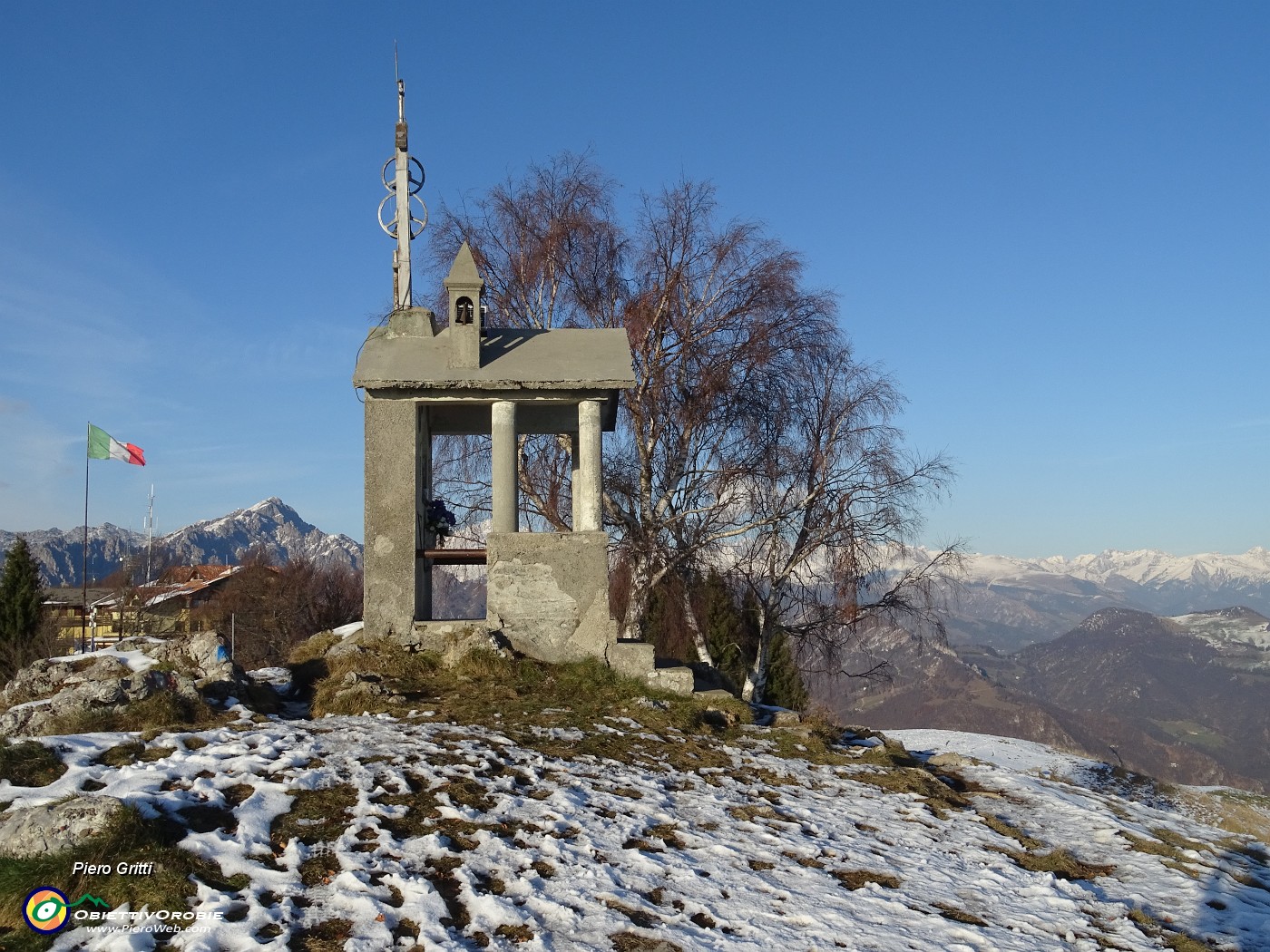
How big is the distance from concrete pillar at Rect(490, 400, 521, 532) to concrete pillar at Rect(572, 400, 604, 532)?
0.97 meters

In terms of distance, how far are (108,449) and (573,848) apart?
2208 cm

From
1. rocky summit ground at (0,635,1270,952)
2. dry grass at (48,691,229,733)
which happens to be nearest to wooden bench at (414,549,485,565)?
rocky summit ground at (0,635,1270,952)

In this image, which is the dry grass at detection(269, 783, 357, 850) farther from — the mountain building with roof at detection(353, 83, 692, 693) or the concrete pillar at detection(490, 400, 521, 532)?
the concrete pillar at detection(490, 400, 521, 532)

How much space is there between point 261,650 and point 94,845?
130 feet

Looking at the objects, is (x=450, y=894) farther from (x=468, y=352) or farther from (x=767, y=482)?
Answer: (x=767, y=482)

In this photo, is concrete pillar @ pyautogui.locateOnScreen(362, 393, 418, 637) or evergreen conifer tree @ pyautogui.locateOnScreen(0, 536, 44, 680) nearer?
concrete pillar @ pyautogui.locateOnScreen(362, 393, 418, 637)

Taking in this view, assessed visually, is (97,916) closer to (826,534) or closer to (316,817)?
(316,817)

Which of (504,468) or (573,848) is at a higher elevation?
(504,468)

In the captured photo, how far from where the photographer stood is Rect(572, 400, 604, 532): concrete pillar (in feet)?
44.9

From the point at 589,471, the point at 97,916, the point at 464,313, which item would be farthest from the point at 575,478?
the point at 97,916

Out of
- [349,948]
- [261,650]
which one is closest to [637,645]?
[349,948]

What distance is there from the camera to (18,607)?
2402 centimetres

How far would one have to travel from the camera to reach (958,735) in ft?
64.1

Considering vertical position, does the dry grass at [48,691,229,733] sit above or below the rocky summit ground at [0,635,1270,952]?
above
